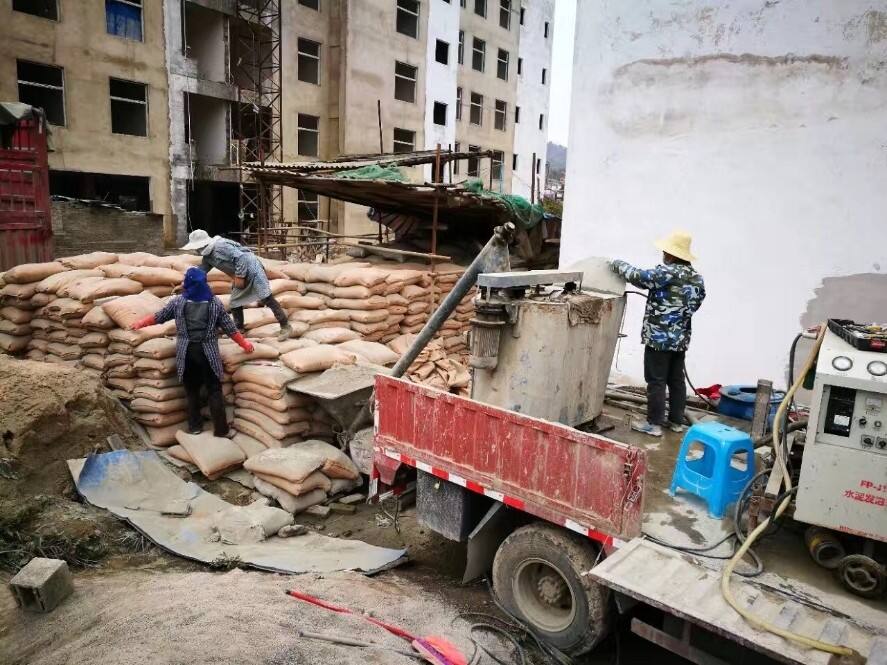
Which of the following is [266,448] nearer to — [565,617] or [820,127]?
[565,617]

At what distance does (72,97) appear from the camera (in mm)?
15875

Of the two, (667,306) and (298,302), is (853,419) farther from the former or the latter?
(298,302)

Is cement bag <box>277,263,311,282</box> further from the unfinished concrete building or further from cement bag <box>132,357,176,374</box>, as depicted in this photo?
the unfinished concrete building

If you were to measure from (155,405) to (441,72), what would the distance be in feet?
74.1

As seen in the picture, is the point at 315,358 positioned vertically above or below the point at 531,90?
below

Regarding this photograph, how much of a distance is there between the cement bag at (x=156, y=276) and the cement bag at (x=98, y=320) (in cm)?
80

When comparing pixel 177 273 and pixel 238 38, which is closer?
pixel 177 273

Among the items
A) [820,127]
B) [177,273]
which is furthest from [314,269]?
[820,127]

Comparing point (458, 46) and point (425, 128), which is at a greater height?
point (458, 46)

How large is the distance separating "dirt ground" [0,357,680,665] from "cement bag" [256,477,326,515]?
4.9 inches

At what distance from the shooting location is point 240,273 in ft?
23.8

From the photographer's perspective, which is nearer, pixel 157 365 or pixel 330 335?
pixel 157 365

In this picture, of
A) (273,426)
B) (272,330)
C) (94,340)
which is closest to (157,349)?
(94,340)

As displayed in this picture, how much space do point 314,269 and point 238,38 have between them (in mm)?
14665
